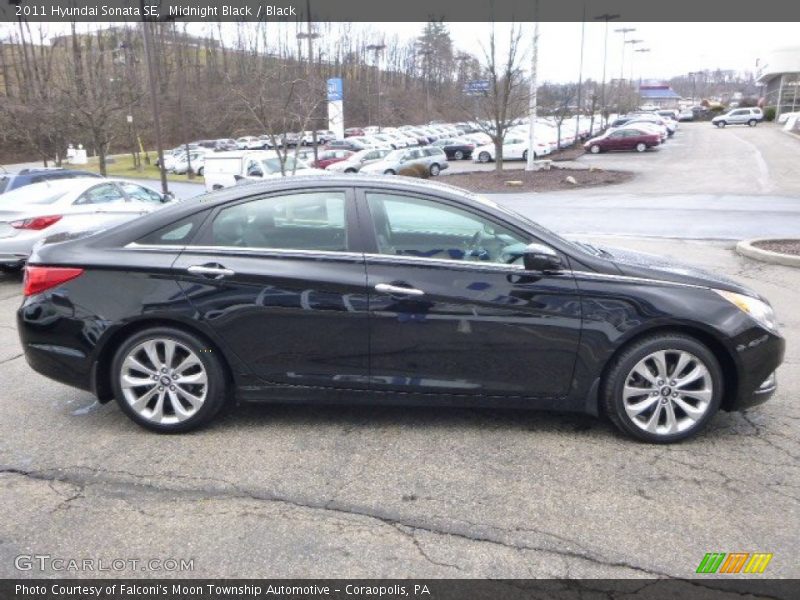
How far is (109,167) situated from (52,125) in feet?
66.7

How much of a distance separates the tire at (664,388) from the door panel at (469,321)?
1.02 feet

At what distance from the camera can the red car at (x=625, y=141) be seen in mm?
40938

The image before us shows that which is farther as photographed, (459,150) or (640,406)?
(459,150)

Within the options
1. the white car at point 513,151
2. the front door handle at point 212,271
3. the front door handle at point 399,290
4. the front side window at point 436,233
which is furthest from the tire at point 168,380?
the white car at point 513,151

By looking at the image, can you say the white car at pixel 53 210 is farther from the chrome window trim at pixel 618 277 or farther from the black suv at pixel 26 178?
the chrome window trim at pixel 618 277

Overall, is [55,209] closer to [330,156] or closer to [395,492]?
[395,492]

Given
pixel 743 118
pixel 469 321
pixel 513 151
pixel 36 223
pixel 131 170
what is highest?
pixel 743 118

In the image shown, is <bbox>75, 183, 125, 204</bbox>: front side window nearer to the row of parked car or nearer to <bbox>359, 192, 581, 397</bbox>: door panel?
the row of parked car

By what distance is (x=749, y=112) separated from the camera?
218 feet

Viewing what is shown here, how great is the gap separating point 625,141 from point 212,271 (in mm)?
41569

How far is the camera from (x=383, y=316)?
388 cm

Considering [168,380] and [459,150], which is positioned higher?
[168,380]

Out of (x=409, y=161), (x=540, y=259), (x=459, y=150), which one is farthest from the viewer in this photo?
(x=459, y=150)

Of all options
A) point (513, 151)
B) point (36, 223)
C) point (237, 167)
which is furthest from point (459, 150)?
point (36, 223)
